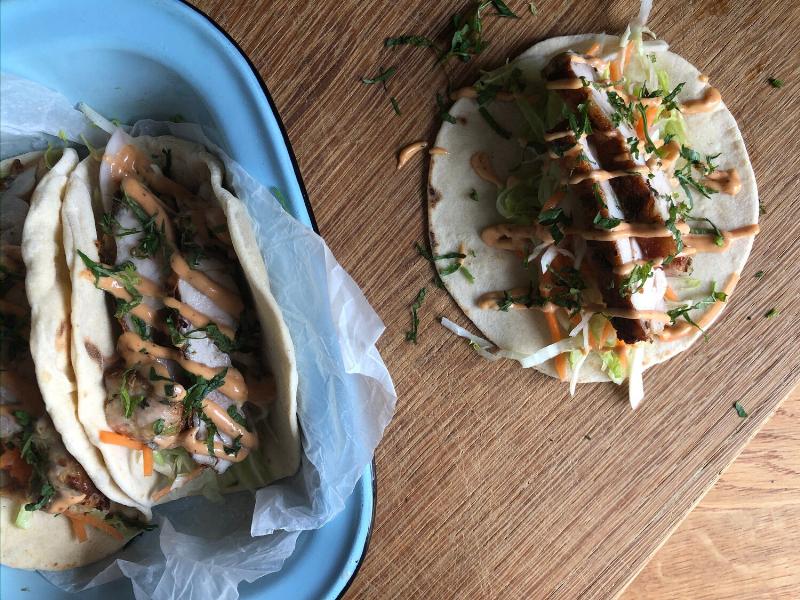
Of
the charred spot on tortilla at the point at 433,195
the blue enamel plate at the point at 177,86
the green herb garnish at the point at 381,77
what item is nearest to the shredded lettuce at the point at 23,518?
the blue enamel plate at the point at 177,86

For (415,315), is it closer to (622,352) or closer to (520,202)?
(520,202)

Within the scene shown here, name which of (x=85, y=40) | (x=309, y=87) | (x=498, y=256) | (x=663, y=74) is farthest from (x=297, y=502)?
(x=663, y=74)

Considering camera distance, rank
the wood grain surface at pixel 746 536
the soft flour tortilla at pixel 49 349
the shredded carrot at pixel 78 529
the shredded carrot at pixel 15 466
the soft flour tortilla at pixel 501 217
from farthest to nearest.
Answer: the wood grain surface at pixel 746 536
the soft flour tortilla at pixel 501 217
the shredded carrot at pixel 78 529
the shredded carrot at pixel 15 466
the soft flour tortilla at pixel 49 349

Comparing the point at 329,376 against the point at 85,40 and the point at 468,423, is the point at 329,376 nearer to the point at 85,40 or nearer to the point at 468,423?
the point at 468,423

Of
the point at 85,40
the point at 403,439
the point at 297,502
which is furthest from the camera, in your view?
the point at 403,439

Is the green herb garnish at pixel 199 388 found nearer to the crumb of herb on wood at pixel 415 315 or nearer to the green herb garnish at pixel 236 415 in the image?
the green herb garnish at pixel 236 415

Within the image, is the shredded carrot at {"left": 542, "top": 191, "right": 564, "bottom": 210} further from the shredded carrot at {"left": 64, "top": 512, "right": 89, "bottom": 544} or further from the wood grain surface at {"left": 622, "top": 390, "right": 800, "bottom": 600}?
the shredded carrot at {"left": 64, "top": 512, "right": 89, "bottom": 544}

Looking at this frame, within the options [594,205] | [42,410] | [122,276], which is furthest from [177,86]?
[594,205]
